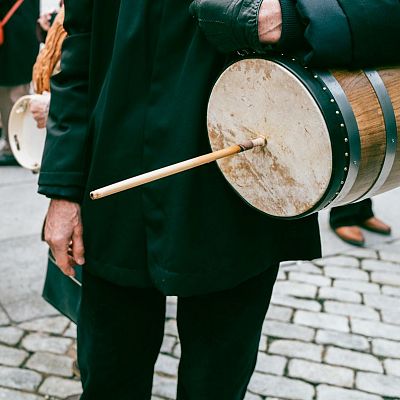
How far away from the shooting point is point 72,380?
2895 millimetres

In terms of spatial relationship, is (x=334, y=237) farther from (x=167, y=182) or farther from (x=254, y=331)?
(x=167, y=182)

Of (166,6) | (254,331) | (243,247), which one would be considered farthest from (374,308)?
(166,6)

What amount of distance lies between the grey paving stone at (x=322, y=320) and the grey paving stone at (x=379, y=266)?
69 cm

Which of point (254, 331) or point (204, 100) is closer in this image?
point (204, 100)

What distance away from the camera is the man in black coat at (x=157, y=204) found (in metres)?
1.54

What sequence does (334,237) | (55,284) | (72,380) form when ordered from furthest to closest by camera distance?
(334,237) < (72,380) < (55,284)

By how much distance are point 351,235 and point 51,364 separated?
2234mm

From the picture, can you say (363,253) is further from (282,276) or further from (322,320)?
(322,320)

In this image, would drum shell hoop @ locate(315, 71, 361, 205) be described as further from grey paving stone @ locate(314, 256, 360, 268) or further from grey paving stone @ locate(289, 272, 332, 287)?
grey paving stone @ locate(314, 256, 360, 268)

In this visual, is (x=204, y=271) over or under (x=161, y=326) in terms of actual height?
over

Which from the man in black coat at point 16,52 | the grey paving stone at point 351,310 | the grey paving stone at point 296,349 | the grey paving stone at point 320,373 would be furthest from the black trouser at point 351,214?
the man in black coat at point 16,52

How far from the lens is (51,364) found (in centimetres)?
300

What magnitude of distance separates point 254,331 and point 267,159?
1.84 ft

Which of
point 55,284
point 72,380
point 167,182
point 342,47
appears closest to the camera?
point 342,47
